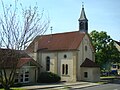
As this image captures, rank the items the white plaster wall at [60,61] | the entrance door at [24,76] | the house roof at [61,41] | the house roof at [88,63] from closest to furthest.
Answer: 1. the entrance door at [24,76]
2. the white plaster wall at [60,61]
3. the house roof at [88,63]
4. the house roof at [61,41]

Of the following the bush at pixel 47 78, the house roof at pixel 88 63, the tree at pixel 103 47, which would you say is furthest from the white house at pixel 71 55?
the tree at pixel 103 47

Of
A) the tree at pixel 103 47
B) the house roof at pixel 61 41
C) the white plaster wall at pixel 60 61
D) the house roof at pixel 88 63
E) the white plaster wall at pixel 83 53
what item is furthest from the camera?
the tree at pixel 103 47

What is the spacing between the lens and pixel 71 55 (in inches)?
1778

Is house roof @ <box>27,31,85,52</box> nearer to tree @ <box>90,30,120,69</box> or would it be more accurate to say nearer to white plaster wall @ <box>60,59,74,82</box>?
white plaster wall @ <box>60,59,74,82</box>

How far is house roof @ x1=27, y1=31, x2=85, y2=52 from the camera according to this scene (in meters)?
45.9

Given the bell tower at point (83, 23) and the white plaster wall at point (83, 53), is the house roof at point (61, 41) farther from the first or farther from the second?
the bell tower at point (83, 23)

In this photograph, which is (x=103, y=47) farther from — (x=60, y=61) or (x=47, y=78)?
(x=47, y=78)

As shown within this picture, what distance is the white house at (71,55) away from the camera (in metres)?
44.7

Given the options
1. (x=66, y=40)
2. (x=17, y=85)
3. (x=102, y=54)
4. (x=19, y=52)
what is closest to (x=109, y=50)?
(x=102, y=54)

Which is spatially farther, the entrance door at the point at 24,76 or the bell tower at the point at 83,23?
the bell tower at the point at 83,23

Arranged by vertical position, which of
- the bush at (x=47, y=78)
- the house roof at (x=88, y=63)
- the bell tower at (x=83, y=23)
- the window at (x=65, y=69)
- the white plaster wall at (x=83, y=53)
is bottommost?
the bush at (x=47, y=78)

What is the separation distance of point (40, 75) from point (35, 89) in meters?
12.4

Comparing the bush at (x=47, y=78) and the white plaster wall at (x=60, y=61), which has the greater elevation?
the white plaster wall at (x=60, y=61)

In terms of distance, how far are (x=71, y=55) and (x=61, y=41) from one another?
188 inches
